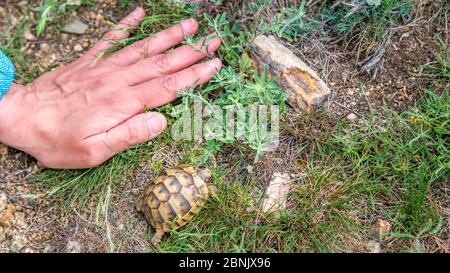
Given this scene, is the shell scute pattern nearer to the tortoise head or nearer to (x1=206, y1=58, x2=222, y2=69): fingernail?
the tortoise head

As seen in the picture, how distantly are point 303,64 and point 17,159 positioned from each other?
1724mm

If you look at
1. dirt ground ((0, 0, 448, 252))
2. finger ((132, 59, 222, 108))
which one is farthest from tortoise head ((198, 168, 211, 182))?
finger ((132, 59, 222, 108))

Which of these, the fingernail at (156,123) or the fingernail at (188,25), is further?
the fingernail at (188,25)

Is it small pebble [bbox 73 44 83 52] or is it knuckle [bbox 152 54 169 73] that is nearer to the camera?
knuckle [bbox 152 54 169 73]

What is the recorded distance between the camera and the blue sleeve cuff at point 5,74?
9.54 feet

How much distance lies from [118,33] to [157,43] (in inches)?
11.2

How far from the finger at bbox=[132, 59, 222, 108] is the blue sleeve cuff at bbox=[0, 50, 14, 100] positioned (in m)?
0.71

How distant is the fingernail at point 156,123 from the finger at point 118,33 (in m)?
0.61

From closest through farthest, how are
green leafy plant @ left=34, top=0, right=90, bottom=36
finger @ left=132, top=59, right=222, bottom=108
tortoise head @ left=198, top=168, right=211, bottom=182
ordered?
1. tortoise head @ left=198, top=168, right=211, bottom=182
2. finger @ left=132, top=59, right=222, bottom=108
3. green leafy plant @ left=34, top=0, right=90, bottom=36

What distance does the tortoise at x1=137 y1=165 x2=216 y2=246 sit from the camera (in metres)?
2.66

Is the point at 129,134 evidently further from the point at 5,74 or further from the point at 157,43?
the point at 5,74

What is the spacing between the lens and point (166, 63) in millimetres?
2984

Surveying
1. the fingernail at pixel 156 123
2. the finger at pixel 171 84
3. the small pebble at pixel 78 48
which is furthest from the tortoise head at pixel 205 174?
the small pebble at pixel 78 48

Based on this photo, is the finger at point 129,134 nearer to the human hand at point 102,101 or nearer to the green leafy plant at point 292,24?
the human hand at point 102,101
